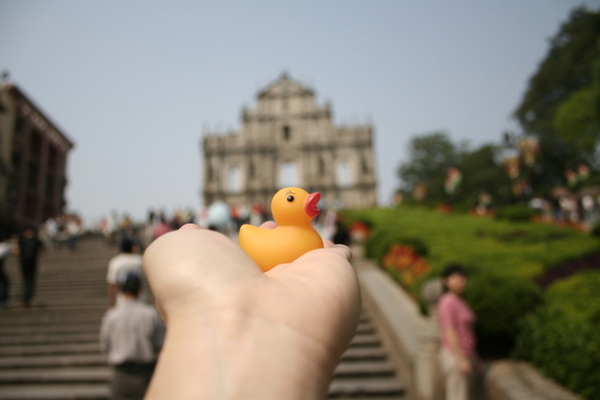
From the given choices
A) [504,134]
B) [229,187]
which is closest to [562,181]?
[504,134]

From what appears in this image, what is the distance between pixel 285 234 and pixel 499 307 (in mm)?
4209

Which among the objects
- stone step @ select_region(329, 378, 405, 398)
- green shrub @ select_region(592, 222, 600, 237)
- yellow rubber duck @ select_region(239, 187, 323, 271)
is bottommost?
stone step @ select_region(329, 378, 405, 398)

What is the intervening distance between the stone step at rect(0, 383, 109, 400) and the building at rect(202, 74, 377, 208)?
33978 millimetres

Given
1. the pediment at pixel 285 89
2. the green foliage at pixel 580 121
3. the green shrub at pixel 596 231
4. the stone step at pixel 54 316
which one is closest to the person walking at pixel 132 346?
the stone step at pixel 54 316

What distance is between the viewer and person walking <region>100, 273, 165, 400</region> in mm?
2992

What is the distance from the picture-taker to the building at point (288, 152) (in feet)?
129

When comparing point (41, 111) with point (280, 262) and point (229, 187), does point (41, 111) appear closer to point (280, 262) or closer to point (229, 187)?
point (229, 187)

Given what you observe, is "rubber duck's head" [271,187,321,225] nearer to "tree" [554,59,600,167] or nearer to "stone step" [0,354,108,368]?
"stone step" [0,354,108,368]

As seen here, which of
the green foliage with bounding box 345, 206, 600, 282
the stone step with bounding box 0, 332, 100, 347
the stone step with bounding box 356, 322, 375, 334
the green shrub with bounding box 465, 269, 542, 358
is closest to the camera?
the green shrub with bounding box 465, 269, 542, 358

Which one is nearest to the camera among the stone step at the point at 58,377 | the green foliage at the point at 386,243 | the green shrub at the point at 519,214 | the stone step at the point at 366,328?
the stone step at the point at 58,377

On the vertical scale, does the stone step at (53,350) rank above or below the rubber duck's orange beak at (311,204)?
below

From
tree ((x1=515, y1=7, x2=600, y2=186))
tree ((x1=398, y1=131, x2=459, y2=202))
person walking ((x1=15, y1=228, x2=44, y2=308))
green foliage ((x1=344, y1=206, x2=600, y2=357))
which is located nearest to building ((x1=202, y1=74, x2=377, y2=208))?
tree ((x1=398, y1=131, x2=459, y2=202))

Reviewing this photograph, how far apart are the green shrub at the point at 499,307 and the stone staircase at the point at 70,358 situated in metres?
1.09

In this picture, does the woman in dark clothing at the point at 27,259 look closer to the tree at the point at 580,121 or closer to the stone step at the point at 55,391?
the stone step at the point at 55,391
